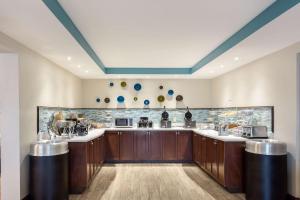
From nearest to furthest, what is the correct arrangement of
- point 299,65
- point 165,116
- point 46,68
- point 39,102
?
1. point 299,65
2. point 39,102
3. point 46,68
4. point 165,116

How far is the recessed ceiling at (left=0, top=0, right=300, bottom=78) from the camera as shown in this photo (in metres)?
2.58

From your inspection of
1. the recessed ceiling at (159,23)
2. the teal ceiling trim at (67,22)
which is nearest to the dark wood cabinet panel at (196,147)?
the recessed ceiling at (159,23)

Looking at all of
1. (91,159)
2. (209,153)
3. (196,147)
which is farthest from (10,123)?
(196,147)

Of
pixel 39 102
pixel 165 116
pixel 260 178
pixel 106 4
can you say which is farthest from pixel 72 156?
pixel 165 116

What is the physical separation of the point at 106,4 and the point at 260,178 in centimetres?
313

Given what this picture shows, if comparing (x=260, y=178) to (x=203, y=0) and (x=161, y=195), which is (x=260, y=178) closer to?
(x=161, y=195)

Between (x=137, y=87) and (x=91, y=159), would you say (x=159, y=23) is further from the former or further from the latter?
(x=137, y=87)

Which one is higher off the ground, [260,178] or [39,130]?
[39,130]

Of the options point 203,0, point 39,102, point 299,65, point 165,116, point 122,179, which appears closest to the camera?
point 203,0

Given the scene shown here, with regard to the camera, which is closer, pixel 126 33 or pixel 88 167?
pixel 126 33

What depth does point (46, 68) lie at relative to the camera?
4.34 metres

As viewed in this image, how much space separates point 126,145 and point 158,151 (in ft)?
2.81

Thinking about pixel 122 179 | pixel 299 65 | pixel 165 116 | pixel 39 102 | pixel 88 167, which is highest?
pixel 299 65

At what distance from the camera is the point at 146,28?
3412 mm
